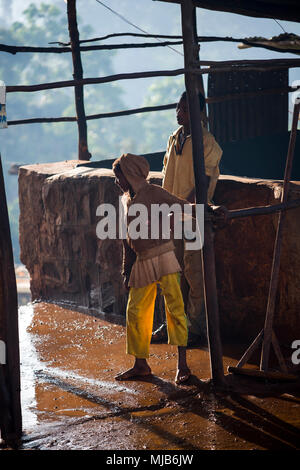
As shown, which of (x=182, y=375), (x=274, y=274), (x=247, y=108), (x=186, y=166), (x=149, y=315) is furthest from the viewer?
(x=247, y=108)

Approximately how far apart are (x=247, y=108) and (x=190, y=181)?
4.30m

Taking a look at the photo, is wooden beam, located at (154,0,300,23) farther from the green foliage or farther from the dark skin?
the green foliage

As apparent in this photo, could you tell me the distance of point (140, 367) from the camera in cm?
441

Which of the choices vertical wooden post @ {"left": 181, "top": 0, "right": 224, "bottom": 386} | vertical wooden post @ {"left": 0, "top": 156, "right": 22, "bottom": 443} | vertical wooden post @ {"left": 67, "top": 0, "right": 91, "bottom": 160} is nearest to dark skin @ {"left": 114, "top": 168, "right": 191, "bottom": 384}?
vertical wooden post @ {"left": 181, "top": 0, "right": 224, "bottom": 386}

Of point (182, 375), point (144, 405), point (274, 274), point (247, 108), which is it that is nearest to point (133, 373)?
point (182, 375)

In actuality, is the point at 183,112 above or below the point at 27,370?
above

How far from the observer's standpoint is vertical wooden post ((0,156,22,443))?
3447 mm

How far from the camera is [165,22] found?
116 metres

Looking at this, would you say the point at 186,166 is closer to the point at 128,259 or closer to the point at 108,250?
the point at 128,259

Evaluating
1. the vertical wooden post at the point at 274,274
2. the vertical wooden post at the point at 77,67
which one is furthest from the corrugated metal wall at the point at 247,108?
the vertical wooden post at the point at 274,274

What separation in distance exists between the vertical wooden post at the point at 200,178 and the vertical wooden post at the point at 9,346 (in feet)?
3.97

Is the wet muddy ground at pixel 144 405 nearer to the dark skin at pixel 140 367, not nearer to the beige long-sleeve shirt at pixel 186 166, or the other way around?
the dark skin at pixel 140 367

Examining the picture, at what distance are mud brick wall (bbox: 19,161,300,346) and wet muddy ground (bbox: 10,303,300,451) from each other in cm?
46
